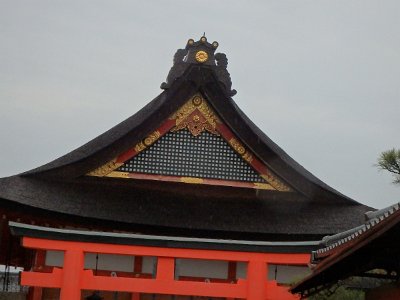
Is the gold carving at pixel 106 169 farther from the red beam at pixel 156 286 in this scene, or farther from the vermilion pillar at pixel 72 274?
the red beam at pixel 156 286

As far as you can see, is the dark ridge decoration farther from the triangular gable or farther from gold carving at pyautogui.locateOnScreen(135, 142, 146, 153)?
gold carving at pyautogui.locateOnScreen(135, 142, 146, 153)

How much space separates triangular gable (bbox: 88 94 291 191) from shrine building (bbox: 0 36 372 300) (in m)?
0.02

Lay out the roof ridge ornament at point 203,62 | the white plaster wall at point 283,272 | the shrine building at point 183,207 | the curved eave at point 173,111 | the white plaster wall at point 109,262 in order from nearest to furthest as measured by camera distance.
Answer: the shrine building at point 183,207 < the white plaster wall at point 109,262 < the white plaster wall at point 283,272 < the curved eave at point 173,111 < the roof ridge ornament at point 203,62

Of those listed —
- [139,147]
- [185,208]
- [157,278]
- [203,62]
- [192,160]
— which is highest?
[203,62]

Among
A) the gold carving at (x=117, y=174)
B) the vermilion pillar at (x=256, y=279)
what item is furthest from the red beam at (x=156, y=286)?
the gold carving at (x=117, y=174)

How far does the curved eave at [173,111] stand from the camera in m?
14.9

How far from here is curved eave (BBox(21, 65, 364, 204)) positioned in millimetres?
14867

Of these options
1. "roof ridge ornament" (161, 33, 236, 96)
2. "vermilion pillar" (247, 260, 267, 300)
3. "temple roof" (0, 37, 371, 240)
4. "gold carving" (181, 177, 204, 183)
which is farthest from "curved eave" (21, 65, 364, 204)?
"vermilion pillar" (247, 260, 267, 300)

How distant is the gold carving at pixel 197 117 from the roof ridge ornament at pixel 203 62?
0.57 meters

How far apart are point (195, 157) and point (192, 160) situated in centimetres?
9

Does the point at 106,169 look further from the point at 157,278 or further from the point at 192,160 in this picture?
the point at 157,278

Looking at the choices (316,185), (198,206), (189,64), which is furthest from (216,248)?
(189,64)

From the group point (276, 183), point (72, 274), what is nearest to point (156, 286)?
point (72, 274)

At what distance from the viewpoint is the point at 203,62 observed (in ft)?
50.3
